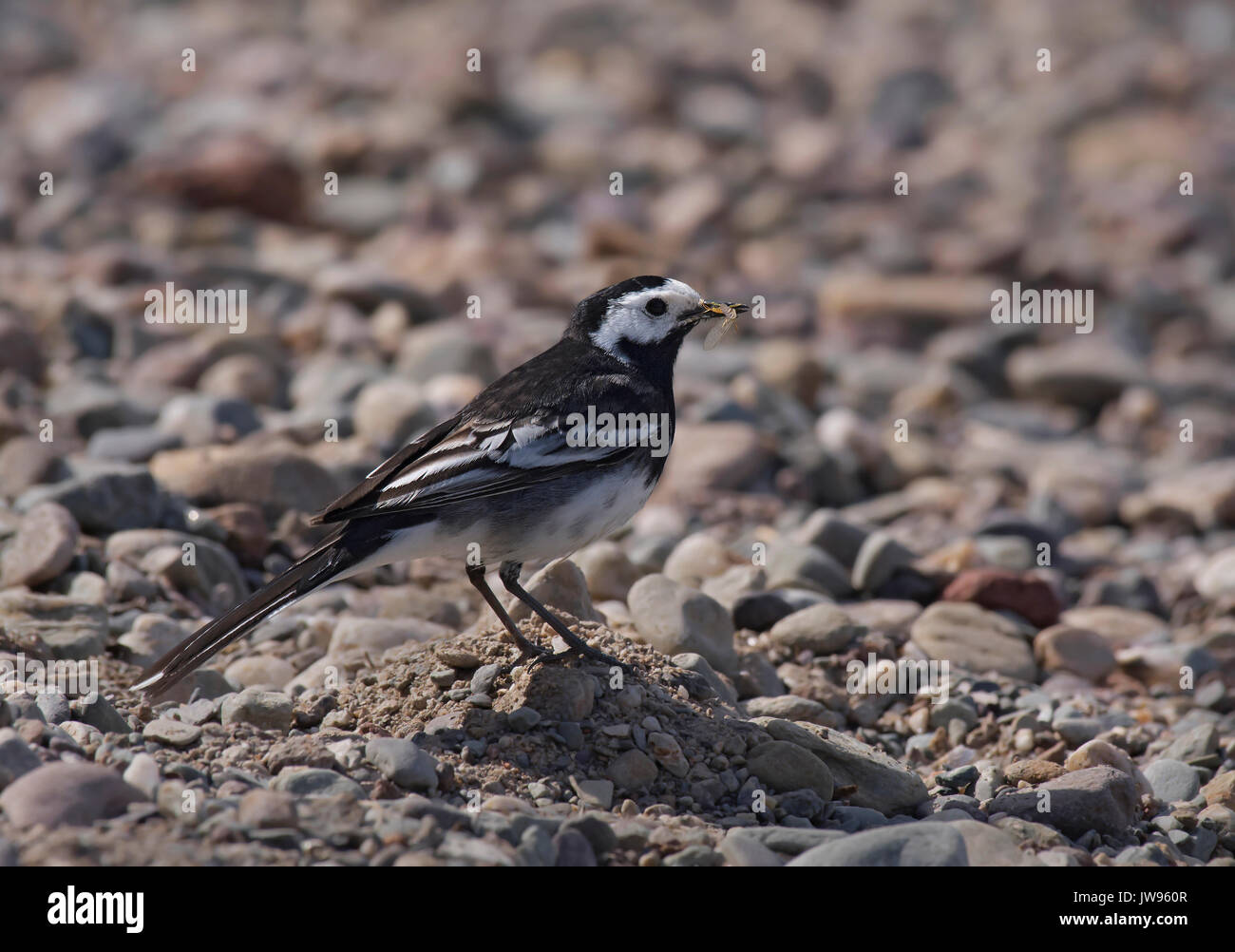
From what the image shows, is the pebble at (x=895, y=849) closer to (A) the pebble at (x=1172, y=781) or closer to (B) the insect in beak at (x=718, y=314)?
(A) the pebble at (x=1172, y=781)

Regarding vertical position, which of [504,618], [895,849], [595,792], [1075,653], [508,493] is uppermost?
[508,493]

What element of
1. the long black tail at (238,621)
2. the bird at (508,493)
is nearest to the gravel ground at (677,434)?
the long black tail at (238,621)

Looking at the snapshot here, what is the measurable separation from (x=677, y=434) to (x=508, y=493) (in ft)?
15.2

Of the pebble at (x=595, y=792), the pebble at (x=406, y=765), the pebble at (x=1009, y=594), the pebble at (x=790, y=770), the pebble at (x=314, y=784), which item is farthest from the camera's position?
the pebble at (x=1009, y=594)

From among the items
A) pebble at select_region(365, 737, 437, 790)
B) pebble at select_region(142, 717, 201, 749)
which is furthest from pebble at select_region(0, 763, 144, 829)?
pebble at select_region(365, 737, 437, 790)

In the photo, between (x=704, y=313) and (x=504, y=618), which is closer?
(x=504, y=618)

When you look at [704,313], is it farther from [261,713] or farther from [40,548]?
[40,548]

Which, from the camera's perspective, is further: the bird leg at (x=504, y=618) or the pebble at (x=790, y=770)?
the bird leg at (x=504, y=618)

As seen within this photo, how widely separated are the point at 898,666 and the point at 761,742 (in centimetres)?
172

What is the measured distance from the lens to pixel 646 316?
6.81m

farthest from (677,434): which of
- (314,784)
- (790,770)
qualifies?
(314,784)

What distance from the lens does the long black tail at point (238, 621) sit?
5875 millimetres

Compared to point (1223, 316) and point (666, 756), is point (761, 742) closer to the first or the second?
point (666, 756)

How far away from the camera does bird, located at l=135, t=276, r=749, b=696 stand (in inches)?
241
